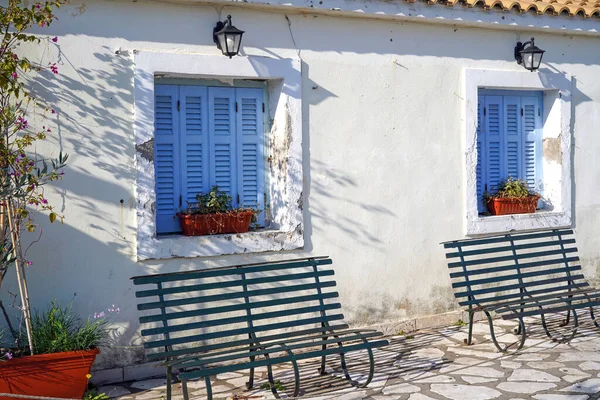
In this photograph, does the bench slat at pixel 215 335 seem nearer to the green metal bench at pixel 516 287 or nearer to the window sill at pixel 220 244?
the window sill at pixel 220 244

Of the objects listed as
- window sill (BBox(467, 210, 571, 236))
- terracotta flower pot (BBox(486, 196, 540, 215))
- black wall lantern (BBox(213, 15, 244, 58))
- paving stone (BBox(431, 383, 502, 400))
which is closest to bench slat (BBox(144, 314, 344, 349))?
paving stone (BBox(431, 383, 502, 400))

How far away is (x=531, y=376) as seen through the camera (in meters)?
5.80

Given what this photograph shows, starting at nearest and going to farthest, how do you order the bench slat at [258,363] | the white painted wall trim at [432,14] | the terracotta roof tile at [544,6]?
the bench slat at [258,363] < the white painted wall trim at [432,14] < the terracotta roof tile at [544,6]

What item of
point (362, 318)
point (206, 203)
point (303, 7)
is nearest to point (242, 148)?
point (206, 203)

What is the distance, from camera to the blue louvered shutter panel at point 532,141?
848cm

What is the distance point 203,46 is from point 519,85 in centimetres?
344

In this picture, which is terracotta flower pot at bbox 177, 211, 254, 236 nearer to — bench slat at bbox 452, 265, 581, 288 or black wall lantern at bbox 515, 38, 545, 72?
bench slat at bbox 452, 265, 581, 288

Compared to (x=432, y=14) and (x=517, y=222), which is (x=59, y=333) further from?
(x=517, y=222)

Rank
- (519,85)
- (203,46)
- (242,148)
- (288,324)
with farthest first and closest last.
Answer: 1. (519,85)
2. (242,148)
3. (203,46)
4. (288,324)

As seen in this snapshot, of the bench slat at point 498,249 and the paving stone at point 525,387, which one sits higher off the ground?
the bench slat at point 498,249

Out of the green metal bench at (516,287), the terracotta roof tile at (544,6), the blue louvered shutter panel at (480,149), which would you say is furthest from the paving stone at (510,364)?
the terracotta roof tile at (544,6)

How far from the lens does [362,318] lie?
7160 millimetres

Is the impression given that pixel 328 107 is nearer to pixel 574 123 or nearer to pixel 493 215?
pixel 493 215

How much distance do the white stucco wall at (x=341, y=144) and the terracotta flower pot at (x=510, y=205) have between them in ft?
1.66
